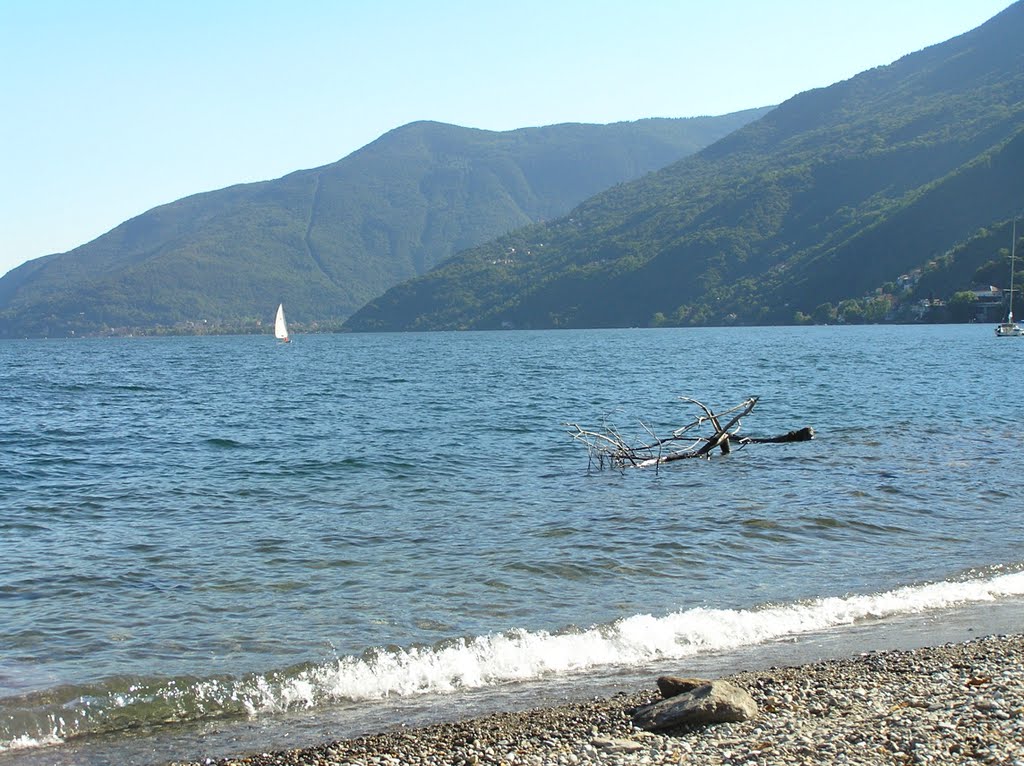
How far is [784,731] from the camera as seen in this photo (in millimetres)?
7895

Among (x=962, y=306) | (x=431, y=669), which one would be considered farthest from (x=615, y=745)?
(x=962, y=306)

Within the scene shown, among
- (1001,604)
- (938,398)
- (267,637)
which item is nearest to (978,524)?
(1001,604)

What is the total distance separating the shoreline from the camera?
741 centimetres

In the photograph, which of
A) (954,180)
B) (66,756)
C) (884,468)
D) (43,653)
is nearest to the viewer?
(66,756)

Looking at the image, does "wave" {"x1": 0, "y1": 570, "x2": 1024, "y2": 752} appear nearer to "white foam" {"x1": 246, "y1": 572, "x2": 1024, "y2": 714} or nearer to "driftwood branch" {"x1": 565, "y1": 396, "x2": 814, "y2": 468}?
"white foam" {"x1": 246, "y1": 572, "x2": 1024, "y2": 714}

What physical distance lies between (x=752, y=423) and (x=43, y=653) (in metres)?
27.4

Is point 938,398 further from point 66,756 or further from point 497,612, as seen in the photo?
point 66,756

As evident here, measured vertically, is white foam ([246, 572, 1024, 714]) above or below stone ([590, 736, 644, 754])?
below

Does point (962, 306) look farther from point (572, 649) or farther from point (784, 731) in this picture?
point (784, 731)

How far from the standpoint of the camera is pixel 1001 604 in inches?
501

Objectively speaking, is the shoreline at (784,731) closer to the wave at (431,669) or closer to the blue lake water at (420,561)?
the blue lake water at (420,561)

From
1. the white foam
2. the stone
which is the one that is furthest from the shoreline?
the white foam

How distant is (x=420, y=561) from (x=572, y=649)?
4.62 m

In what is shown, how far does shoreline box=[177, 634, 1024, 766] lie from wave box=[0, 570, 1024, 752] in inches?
57.4
